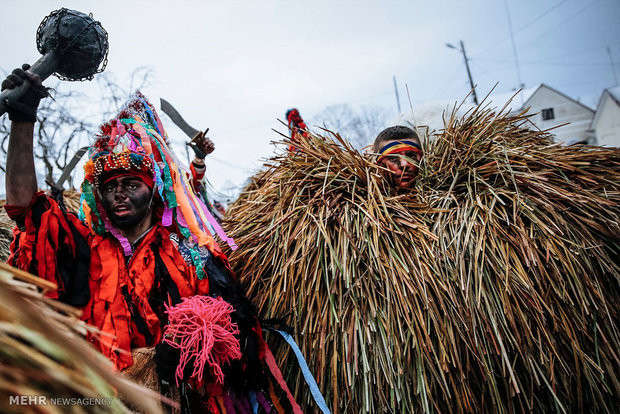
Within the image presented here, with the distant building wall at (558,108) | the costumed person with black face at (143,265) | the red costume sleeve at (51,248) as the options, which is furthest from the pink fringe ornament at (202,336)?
the distant building wall at (558,108)

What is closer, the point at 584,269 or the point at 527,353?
the point at 527,353

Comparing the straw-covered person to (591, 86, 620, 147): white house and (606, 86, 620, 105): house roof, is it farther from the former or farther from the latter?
(606, 86, 620, 105): house roof

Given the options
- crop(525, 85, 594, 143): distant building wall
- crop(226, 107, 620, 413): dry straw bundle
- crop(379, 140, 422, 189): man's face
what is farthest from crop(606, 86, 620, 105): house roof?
crop(226, 107, 620, 413): dry straw bundle

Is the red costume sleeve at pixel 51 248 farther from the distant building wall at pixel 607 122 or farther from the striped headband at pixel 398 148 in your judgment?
the distant building wall at pixel 607 122

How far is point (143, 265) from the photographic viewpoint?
1479 millimetres

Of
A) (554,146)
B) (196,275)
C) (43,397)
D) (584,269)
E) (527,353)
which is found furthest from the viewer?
(554,146)

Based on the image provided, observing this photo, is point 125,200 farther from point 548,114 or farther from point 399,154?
point 548,114

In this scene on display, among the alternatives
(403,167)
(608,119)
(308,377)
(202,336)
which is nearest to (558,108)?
(608,119)

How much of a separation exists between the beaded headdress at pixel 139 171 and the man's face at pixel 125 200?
41 millimetres

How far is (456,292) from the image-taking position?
1385 millimetres

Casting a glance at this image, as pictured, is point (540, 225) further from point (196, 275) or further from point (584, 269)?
point (196, 275)

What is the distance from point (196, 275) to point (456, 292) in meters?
1.12

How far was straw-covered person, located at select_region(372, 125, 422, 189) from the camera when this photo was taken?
192 centimetres

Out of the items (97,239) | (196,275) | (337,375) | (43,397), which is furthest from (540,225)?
(97,239)
